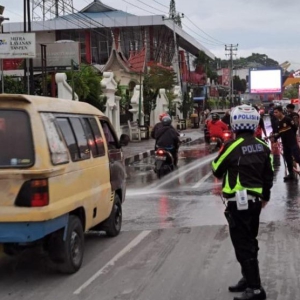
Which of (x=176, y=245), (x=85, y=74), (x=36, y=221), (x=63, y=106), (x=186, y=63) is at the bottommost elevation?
(x=176, y=245)

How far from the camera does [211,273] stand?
19.0 feet

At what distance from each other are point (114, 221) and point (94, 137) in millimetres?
1363

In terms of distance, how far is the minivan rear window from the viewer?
17.1ft

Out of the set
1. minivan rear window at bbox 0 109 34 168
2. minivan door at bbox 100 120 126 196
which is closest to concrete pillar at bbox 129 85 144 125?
minivan door at bbox 100 120 126 196

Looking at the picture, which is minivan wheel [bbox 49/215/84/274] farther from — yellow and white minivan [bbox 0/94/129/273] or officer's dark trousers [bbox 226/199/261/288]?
officer's dark trousers [bbox 226/199/261/288]

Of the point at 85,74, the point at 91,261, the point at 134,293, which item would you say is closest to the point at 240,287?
the point at 134,293

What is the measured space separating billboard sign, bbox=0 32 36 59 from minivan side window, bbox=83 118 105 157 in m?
8.75

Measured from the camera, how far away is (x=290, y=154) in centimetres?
1288

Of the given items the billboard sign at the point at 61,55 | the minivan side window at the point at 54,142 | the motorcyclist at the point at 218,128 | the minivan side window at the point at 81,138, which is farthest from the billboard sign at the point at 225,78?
the minivan side window at the point at 54,142

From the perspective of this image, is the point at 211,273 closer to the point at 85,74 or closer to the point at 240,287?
the point at 240,287

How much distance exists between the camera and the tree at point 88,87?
23.7 meters

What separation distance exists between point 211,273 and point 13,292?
1.99 m

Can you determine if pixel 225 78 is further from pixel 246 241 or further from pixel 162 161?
pixel 246 241

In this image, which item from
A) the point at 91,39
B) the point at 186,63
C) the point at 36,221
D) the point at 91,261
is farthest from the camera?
the point at 186,63
